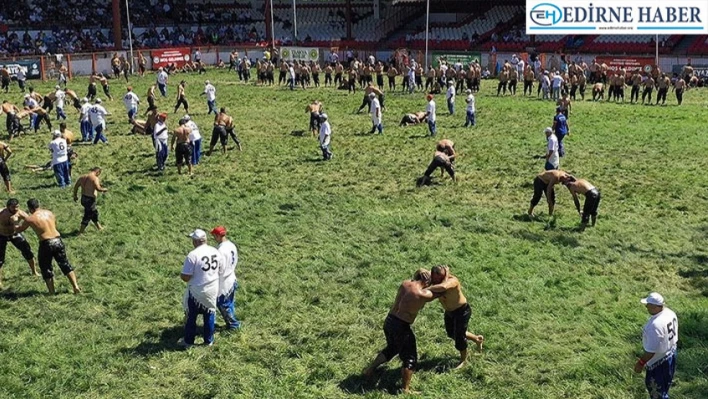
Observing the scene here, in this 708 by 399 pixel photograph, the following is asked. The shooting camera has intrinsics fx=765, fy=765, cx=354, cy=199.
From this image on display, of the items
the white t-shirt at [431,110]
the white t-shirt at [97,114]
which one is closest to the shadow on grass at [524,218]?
the white t-shirt at [431,110]

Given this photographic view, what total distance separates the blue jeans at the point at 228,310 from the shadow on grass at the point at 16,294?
3725 millimetres

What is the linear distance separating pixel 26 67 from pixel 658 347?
4145 cm

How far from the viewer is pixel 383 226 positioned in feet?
54.9

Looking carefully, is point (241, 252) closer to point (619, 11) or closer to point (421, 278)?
point (421, 278)

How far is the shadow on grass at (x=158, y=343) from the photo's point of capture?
35.6ft

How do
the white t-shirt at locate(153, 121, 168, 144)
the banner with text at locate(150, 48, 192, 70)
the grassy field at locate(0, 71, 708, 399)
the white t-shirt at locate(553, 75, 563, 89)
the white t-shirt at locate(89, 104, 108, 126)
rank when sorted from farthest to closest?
1. the banner with text at locate(150, 48, 192, 70)
2. the white t-shirt at locate(553, 75, 563, 89)
3. the white t-shirt at locate(89, 104, 108, 126)
4. the white t-shirt at locate(153, 121, 168, 144)
5. the grassy field at locate(0, 71, 708, 399)

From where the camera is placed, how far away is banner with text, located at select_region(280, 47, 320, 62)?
166 ft

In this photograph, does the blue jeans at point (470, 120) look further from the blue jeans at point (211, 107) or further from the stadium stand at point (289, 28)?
the stadium stand at point (289, 28)

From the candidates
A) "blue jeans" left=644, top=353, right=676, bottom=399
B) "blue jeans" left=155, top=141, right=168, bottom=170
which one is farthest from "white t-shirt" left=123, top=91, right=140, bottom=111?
"blue jeans" left=644, top=353, right=676, bottom=399

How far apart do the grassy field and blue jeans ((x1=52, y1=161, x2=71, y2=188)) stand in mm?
366

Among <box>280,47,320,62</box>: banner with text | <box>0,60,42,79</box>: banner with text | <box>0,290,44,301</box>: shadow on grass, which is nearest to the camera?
<box>0,290,44,301</box>: shadow on grass

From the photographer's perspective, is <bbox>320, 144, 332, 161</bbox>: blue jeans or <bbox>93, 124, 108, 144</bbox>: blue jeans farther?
<bbox>93, 124, 108, 144</bbox>: blue jeans

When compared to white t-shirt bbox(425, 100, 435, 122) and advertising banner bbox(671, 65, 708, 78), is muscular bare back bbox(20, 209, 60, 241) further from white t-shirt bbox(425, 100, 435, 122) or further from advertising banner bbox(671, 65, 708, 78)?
advertising banner bbox(671, 65, 708, 78)

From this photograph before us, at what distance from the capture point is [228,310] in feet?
37.4
